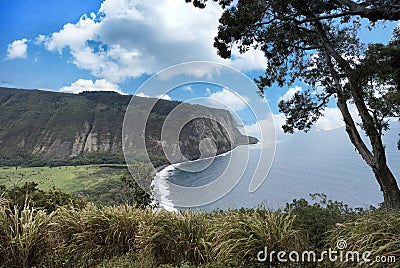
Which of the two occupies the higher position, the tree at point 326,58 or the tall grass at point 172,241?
the tree at point 326,58

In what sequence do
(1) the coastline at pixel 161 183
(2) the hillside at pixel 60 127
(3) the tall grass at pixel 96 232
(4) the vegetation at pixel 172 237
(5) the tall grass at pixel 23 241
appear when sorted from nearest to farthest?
(4) the vegetation at pixel 172 237 < (5) the tall grass at pixel 23 241 < (3) the tall grass at pixel 96 232 < (1) the coastline at pixel 161 183 < (2) the hillside at pixel 60 127

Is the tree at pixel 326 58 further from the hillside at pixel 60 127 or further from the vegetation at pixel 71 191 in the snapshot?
the hillside at pixel 60 127

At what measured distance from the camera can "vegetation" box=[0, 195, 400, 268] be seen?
271 centimetres

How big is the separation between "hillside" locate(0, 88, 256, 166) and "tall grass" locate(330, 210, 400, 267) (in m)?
16.5

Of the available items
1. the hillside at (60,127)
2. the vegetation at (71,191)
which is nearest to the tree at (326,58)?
the vegetation at (71,191)

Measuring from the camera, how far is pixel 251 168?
22.5 feet

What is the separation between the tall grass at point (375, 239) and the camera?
7.17ft

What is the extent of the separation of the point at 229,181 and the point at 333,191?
4.57 meters

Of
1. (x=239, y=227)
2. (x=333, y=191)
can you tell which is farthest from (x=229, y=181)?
(x=333, y=191)

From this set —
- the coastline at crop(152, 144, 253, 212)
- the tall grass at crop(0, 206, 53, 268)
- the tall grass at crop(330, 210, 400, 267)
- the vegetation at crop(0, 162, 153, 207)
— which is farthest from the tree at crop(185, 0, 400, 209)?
the tall grass at crop(0, 206, 53, 268)

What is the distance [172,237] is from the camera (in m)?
3.42

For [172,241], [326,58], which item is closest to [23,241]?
[172,241]

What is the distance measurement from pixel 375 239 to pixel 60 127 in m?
33.9

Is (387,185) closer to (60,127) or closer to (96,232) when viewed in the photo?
(96,232)
